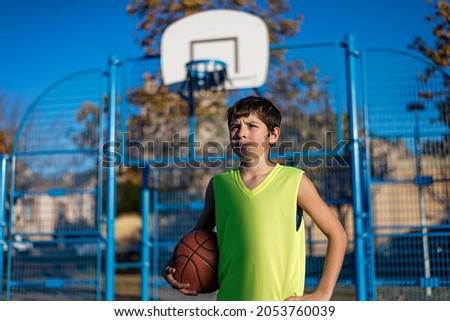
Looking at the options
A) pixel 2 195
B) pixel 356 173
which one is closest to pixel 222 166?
pixel 356 173

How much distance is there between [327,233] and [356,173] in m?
5.07

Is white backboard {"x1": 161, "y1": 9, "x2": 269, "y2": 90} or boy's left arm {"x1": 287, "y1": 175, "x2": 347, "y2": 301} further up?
white backboard {"x1": 161, "y1": 9, "x2": 269, "y2": 90}

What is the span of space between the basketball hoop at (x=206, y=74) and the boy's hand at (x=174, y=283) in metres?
5.94

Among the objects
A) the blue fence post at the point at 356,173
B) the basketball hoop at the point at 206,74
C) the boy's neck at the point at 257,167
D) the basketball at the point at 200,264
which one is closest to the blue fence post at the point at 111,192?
the basketball hoop at the point at 206,74

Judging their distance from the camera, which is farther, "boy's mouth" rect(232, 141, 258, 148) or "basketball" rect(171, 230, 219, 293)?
"basketball" rect(171, 230, 219, 293)

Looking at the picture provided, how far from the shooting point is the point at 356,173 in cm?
744

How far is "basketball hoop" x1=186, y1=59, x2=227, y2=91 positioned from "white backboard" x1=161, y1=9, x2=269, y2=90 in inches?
3.1

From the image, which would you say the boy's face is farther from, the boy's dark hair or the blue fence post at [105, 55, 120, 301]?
the blue fence post at [105, 55, 120, 301]

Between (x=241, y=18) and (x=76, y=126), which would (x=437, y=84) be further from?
(x=76, y=126)

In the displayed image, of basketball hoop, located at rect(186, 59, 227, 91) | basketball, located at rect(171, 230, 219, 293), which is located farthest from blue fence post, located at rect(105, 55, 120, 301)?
basketball, located at rect(171, 230, 219, 293)

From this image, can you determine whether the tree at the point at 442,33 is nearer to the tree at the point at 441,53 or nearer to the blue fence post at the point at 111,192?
the tree at the point at 441,53

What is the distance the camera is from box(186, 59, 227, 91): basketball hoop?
8477 millimetres

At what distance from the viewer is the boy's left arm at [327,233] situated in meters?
2.42

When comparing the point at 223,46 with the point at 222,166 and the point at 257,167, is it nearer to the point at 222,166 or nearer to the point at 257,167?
the point at 222,166
